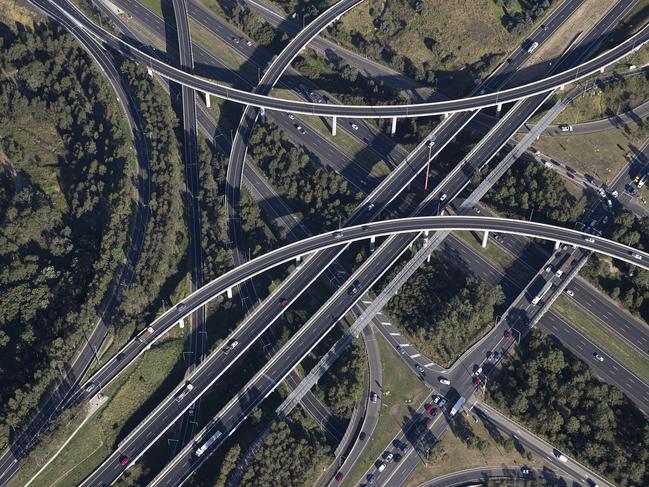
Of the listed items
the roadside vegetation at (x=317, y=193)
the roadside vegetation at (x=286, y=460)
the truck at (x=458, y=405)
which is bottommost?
the roadside vegetation at (x=286, y=460)

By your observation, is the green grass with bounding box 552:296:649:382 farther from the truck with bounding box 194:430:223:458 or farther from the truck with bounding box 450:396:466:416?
the truck with bounding box 194:430:223:458

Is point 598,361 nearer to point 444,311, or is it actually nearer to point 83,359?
point 444,311

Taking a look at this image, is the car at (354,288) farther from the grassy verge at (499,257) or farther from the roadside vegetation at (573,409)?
the roadside vegetation at (573,409)

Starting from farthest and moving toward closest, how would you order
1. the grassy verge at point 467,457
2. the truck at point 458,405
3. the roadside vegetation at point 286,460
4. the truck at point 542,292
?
the truck at point 542,292 < the truck at point 458,405 < the grassy verge at point 467,457 < the roadside vegetation at point 286,460

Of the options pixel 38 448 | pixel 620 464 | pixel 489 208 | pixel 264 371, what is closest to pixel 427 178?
pixel 489 208

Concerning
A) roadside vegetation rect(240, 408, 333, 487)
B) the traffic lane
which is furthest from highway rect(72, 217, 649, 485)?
the traffic lane

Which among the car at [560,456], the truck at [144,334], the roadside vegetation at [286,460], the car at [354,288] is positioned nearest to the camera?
the roadside vegetation at [286,460]

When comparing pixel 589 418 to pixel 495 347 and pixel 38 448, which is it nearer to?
pixel 495 347

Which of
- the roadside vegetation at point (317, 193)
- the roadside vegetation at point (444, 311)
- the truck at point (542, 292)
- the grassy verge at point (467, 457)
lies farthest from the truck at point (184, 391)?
the truck at point (542, 292)
